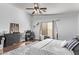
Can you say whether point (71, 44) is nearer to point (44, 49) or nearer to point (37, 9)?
point (44, 49)

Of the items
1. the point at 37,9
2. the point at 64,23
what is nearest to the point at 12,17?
the point at 37,9

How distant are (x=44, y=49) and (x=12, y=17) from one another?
78 centimetres

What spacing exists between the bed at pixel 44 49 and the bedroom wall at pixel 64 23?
0.14m

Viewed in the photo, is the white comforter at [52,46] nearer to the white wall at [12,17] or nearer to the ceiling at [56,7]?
the white wall at [12,17]

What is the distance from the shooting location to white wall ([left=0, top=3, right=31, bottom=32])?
1.74 meters

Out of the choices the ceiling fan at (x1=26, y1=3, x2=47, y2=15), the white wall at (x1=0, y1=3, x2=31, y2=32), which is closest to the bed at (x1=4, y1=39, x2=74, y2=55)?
the white wall at (x1=0, y1=3, x2=31, y2=32)

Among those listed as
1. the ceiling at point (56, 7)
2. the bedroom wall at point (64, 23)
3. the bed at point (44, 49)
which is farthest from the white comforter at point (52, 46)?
the ceiling at point (56, 7)

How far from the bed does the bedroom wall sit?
5.6 inches

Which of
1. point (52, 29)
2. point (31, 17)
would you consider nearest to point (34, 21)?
point (31, 17)

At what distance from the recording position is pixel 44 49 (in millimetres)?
1747

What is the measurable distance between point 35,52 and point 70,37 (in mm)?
641

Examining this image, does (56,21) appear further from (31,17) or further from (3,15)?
(3,15)

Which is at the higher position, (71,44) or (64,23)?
(64,23)

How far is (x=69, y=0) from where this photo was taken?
60.6 inches
